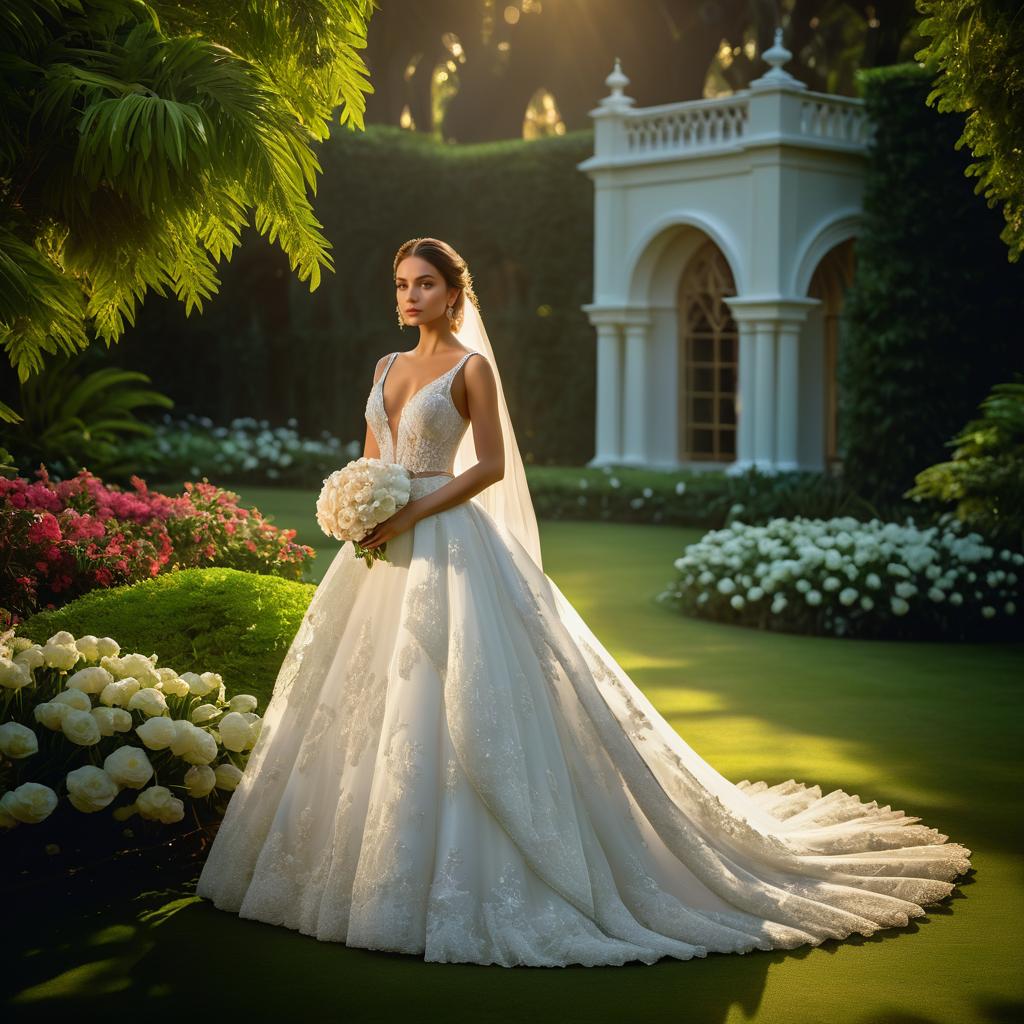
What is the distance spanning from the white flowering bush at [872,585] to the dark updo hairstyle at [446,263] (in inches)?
223

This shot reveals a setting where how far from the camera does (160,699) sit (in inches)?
192

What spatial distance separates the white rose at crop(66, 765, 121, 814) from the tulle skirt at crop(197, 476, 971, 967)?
377mm

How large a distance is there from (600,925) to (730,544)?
274 inches

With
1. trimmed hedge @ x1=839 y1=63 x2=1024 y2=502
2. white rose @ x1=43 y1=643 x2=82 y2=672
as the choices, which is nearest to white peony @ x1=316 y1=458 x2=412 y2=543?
white rose @ x1=43 y1=643 x2=82 y2=672

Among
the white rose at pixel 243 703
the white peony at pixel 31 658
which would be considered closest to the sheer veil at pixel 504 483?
the white rose at pixel 243 703

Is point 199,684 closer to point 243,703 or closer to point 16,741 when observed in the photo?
point 243,703

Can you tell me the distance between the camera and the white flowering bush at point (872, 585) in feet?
32.7

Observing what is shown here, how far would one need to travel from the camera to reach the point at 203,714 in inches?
198

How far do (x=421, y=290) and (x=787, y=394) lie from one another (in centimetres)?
1370

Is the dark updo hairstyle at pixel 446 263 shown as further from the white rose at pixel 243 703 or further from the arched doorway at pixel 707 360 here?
the arched doorway at pixel 707 360

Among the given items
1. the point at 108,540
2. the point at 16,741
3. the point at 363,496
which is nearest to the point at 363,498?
the point at 363,496

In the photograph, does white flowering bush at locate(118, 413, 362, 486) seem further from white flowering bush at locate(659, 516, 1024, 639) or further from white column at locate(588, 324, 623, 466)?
white flowering bush at locate(659, 516, 1024, 639)

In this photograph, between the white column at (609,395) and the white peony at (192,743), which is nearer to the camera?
the white peony at (192,743)

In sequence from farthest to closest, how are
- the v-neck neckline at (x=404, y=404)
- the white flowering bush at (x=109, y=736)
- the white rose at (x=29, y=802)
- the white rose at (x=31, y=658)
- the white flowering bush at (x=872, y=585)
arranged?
the white flowering bush at (x=872, y=585) < the white rose at (x=31, y=658) < the v-neck neckline at (x=404, y=404) < the white flowering bush at (x=109, y=736) < the white rose at (x=29, y=802)
